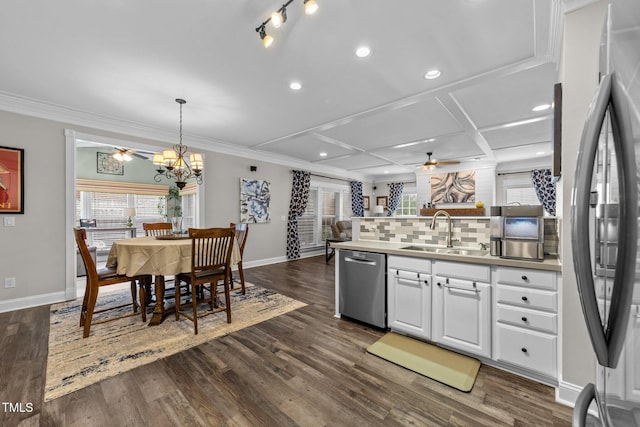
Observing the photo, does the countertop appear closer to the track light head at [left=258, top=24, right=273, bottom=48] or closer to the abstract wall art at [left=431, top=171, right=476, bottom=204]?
the track light head at [left=258, top=24, right=273, bottom=48]

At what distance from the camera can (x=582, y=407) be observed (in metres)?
0.68

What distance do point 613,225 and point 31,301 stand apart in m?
5.21

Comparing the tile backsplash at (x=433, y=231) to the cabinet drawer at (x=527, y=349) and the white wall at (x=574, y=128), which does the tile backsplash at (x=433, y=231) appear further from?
the cabinet drawer at (x=527, y=349)

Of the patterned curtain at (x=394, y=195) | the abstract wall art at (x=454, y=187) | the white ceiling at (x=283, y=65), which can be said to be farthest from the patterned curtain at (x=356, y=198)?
the white ceiling at (x=283, y=65)

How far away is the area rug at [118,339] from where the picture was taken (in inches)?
79.0

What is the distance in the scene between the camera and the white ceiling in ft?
6.25

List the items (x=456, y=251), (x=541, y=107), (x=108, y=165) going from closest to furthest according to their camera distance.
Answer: (x=456, y=251), (x=541, y=107), (x=108, y=165)

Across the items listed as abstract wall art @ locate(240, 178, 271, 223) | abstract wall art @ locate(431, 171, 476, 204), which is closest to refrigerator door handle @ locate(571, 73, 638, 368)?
abstract wall art @ locate(240, 178, 271, 223)

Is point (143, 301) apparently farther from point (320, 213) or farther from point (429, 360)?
point (320, 213)

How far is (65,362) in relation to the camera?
2139mm

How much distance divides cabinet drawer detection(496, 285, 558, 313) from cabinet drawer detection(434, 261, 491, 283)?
0.40 feet

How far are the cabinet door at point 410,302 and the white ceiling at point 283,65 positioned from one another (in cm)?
199

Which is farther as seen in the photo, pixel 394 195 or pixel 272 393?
pixel 394 195

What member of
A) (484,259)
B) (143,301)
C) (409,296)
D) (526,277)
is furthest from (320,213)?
(526,277)
